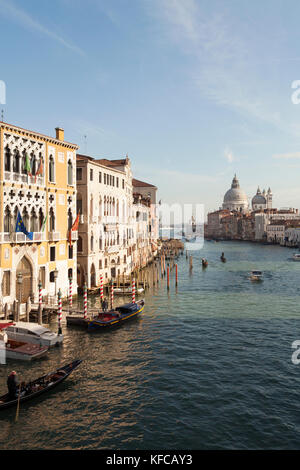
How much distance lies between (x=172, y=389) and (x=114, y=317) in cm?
967

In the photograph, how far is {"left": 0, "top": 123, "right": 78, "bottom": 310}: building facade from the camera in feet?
74.8

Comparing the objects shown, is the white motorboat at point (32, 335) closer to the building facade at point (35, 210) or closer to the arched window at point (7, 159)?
the building facade at point (35, 210)

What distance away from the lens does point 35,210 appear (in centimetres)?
2528

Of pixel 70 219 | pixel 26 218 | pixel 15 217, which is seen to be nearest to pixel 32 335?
pixel 15 217

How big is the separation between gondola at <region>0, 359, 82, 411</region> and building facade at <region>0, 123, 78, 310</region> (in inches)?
355

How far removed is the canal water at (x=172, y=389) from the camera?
11555mm

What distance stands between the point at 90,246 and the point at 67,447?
919 inches

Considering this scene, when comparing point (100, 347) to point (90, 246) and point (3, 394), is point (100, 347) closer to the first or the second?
point (3, 394)

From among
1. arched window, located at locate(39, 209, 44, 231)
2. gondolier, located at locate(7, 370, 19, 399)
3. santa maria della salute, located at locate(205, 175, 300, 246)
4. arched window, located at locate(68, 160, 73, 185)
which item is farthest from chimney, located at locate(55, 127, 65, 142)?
santa maria della salute, located at locate(205, 175, 300, 246)

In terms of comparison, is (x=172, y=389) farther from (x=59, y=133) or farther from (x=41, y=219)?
(x=59, y=133)

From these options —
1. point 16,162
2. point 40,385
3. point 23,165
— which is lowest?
point 40,385

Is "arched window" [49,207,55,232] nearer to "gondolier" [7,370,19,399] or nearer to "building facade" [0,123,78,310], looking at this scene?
"building facade" [0,123,78,310]

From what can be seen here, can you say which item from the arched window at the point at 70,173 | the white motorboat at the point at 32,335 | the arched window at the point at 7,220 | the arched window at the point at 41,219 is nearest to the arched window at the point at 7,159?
the arched window at the point at 7,220

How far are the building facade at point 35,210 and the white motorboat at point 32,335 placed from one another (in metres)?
3.52
